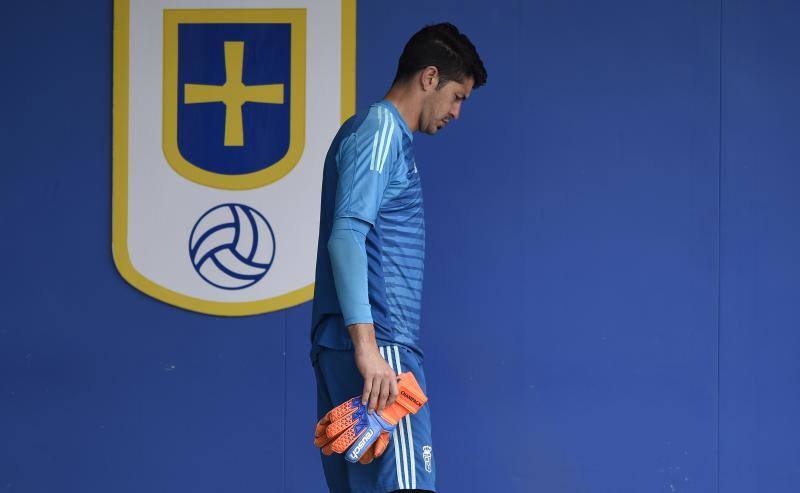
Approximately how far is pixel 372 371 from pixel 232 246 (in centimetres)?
175

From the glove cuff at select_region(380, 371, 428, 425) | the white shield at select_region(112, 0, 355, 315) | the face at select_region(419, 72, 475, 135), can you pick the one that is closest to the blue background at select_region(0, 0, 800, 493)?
the white shield at select_region(112, 0, 355, 315)

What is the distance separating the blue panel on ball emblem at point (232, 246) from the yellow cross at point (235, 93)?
256 millimetres

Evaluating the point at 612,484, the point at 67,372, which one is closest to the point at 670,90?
the point at 612,484

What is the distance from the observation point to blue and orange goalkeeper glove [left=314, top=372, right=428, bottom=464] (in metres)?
2.49

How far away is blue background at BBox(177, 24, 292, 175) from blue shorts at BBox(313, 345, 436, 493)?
1.56 metres

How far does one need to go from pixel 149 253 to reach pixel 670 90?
1936 mm

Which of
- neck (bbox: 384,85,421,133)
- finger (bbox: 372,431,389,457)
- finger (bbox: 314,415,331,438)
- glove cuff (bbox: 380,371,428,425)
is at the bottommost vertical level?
finger (bbox: 372,431,389,457)

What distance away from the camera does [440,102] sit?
282 centimetres

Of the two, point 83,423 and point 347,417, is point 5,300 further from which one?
point 347,417

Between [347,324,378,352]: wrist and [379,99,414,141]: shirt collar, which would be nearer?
[347,324,378,352]: wrist

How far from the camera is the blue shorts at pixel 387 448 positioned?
259 cm

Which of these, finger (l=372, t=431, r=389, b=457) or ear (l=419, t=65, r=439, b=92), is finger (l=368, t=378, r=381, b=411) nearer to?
finger (l=372, t=431, r=389, b=457)

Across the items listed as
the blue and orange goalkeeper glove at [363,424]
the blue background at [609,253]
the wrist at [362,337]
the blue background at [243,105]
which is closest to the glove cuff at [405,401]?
the blue and orange goalkeeper glove at [363,424]

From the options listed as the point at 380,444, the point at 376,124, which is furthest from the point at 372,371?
the point at 376,124
